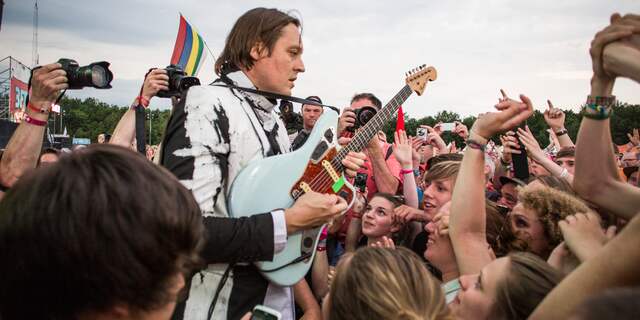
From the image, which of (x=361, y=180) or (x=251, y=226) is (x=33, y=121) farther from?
(x=361, y=180)

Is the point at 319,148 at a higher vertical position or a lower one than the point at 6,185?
higher

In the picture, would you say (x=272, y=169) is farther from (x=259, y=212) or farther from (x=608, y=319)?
(x=608, y=319)

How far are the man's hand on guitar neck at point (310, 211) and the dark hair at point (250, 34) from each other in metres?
0.73

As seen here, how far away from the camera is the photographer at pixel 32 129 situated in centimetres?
224

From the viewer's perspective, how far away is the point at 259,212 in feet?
6.48

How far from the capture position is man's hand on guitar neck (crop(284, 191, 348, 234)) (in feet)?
6.24

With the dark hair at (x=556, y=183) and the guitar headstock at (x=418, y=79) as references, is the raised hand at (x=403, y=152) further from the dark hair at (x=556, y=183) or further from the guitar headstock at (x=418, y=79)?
the dark hair at (x=556, y=183)

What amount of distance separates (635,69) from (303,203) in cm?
119

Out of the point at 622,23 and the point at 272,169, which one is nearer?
the point at 622,23

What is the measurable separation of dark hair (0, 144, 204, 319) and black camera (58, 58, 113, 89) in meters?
1.68

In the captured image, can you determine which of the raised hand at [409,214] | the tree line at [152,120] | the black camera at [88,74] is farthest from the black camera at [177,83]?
the tree line at [152,120]

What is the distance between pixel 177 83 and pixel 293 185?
1.17m

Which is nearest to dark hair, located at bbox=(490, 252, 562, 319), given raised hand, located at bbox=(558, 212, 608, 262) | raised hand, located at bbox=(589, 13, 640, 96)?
raised hand, located at bbox=(558, 212, 608, 262)

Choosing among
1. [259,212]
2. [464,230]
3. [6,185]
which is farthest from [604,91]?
[6,185]
